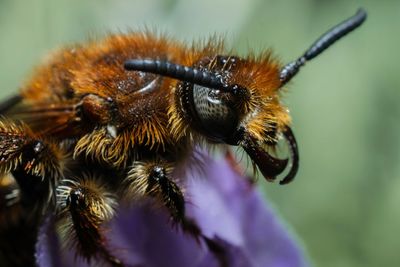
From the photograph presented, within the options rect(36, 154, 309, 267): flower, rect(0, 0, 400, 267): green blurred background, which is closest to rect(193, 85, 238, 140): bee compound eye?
rect(36, 154, 309, 267): flower

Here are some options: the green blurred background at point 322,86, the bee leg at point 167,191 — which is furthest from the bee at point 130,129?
the green blurred background at point 322,86

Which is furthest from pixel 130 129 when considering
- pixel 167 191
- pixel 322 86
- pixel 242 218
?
pixel 322 86

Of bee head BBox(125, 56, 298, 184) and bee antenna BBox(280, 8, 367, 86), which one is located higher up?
bee antenna BBox(280, 8, 367, 86)

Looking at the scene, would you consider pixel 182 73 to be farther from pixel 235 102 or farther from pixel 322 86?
pixel 322 86

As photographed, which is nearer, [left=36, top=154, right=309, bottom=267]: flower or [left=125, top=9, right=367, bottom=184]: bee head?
[left=125, top=9, right=367, bottom=184]: bee head

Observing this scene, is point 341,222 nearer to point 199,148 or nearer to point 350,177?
point 350,177

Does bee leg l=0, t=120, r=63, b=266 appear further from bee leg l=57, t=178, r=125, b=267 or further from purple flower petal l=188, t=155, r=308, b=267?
purple flower petal l=188, t=155, r=308, b=267
